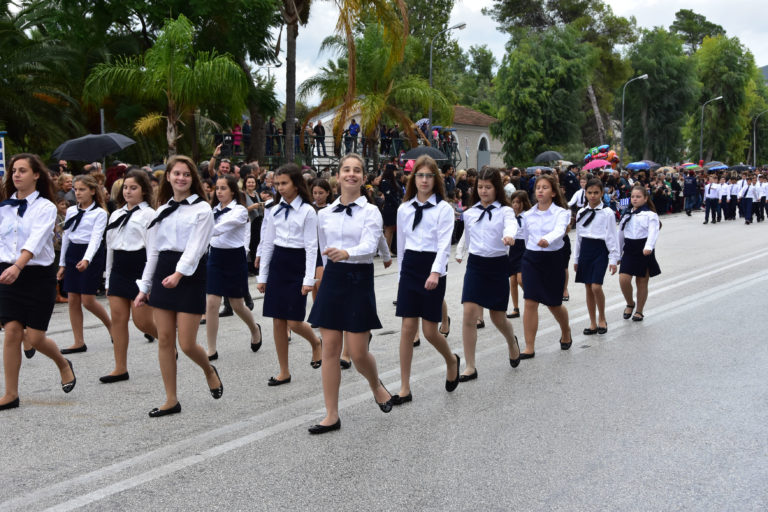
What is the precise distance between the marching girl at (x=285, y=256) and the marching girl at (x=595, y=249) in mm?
3588

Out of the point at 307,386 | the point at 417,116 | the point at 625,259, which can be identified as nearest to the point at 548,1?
the point at 417,116

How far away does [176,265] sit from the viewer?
5773mm

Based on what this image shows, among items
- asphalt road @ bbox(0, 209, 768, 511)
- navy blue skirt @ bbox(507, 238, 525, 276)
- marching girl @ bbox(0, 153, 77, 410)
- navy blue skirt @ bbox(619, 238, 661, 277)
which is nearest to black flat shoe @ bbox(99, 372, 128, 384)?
asphalt road @ bbox(0, 209, 768, 511)

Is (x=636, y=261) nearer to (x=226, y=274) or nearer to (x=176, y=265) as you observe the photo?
(x=226, y=274)

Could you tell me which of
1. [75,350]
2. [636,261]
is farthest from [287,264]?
[636,261]

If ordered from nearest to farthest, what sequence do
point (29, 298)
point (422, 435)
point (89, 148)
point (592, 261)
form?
point (422, 435)
point (29, 298)
point (592, 261)
point (89, 148)

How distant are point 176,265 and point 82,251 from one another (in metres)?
2.72

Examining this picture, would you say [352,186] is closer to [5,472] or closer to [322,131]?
[5,472]

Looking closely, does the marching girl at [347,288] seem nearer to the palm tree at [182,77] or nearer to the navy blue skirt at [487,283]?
the navy blue skirt at [487,283]

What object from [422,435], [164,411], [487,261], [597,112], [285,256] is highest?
[597,112]

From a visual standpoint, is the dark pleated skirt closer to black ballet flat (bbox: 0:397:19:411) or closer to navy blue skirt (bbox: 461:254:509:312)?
black ballet flat (bbox: 0:397:19:411)

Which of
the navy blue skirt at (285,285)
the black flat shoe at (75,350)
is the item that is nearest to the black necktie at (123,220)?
the navy blue skirt at (285,285)

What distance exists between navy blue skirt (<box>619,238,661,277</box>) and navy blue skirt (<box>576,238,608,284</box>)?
0.91 m

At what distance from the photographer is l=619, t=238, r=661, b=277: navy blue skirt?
32.4ft
